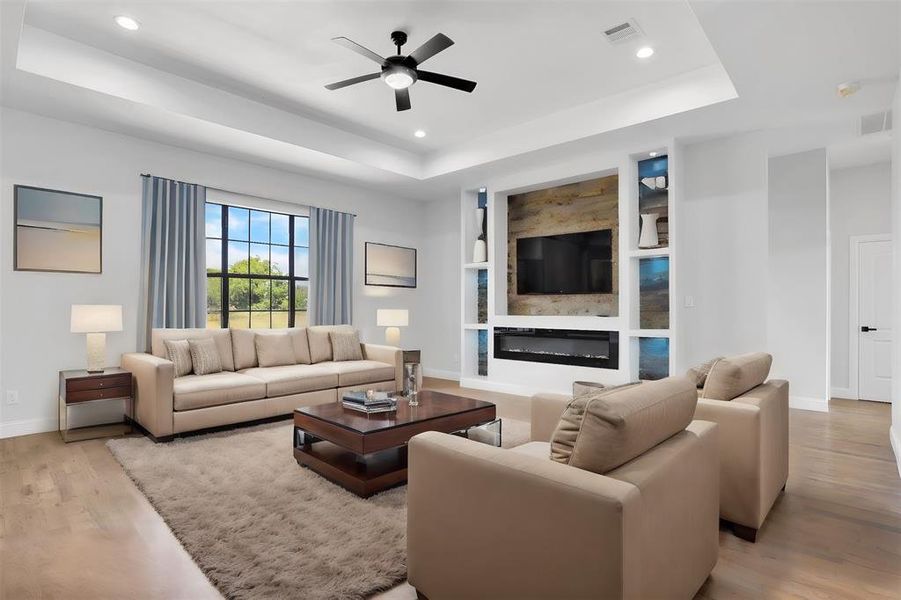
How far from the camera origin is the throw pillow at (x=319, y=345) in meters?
5.33

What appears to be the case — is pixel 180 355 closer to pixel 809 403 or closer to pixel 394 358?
pixel 394 358

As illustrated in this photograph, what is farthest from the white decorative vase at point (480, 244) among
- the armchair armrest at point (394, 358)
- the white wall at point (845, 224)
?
the white wall at point (845, 224)

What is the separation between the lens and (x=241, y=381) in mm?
4242

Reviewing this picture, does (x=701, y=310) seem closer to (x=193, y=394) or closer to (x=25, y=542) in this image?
(x=193, y=394)

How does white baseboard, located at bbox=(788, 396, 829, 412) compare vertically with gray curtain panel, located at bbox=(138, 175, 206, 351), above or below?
below

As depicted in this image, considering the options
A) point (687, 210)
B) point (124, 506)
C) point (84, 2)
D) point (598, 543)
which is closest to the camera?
point (598, 543)

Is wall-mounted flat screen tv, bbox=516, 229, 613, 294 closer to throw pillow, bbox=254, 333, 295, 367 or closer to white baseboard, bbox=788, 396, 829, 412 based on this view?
white baseboard, bbox=788, 396, 829, 412

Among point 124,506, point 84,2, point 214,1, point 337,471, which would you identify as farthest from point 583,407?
point 84,2

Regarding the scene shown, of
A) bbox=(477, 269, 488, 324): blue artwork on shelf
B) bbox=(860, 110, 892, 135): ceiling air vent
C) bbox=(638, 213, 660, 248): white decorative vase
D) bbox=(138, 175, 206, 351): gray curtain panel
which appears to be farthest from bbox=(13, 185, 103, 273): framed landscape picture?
bbox=(860, 110, 892, 135): ceiling air vent

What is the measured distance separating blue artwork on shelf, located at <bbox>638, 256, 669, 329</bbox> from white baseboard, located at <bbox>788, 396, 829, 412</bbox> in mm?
1745

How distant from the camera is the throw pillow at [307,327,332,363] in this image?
533 cm

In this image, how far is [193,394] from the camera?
3.91 meters

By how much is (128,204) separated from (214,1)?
241 cm

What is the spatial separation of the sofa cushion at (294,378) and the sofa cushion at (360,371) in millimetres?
91
